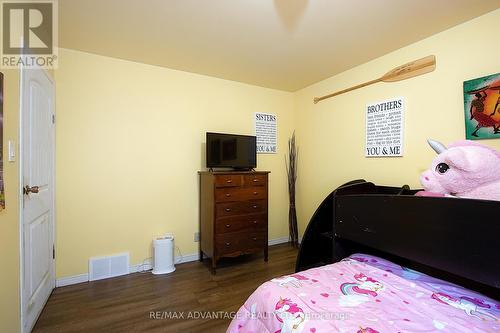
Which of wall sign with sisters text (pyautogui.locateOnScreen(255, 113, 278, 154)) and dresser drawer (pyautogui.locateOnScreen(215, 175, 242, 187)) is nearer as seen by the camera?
dresser drawer (pyautogui.locateOnScreen(215, 175, 242, 187))

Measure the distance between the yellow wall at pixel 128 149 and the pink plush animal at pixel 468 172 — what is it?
232cm

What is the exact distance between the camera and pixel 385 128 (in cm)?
240

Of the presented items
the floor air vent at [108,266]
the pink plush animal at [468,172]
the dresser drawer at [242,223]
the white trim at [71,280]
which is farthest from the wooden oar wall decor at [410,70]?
the white trim at [71,280]

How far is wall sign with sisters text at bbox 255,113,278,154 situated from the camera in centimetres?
336

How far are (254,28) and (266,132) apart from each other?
1.62 meters

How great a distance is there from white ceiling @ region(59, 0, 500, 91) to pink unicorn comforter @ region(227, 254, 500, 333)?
181 cm

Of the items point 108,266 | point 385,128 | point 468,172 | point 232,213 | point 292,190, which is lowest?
point 108,266

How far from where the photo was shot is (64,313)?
1.88 m

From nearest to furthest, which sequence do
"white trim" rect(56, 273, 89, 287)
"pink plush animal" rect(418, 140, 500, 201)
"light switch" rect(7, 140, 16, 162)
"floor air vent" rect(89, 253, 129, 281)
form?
"pink plush animal" rect(418, 140, 500, 201)
"light switch" rect(7, 140, 16, 162)
"white trim" rect(56, 273, 89, 287)
"floor air vent" rect(89, 253, 129, 281)

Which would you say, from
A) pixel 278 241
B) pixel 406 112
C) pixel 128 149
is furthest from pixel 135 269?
pixel 406 112

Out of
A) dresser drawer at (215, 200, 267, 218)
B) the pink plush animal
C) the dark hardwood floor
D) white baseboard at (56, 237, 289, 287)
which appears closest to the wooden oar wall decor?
the pink plush animal

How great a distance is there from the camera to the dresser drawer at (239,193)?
8.44 feet

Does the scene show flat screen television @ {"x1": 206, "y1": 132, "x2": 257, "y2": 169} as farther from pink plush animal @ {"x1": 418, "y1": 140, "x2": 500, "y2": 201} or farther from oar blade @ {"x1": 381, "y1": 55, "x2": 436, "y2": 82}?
pink plush animal @ {"x1": 418, "y1": 140, "x2": 500, "y2": 201}

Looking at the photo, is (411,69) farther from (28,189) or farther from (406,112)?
(28,189)
